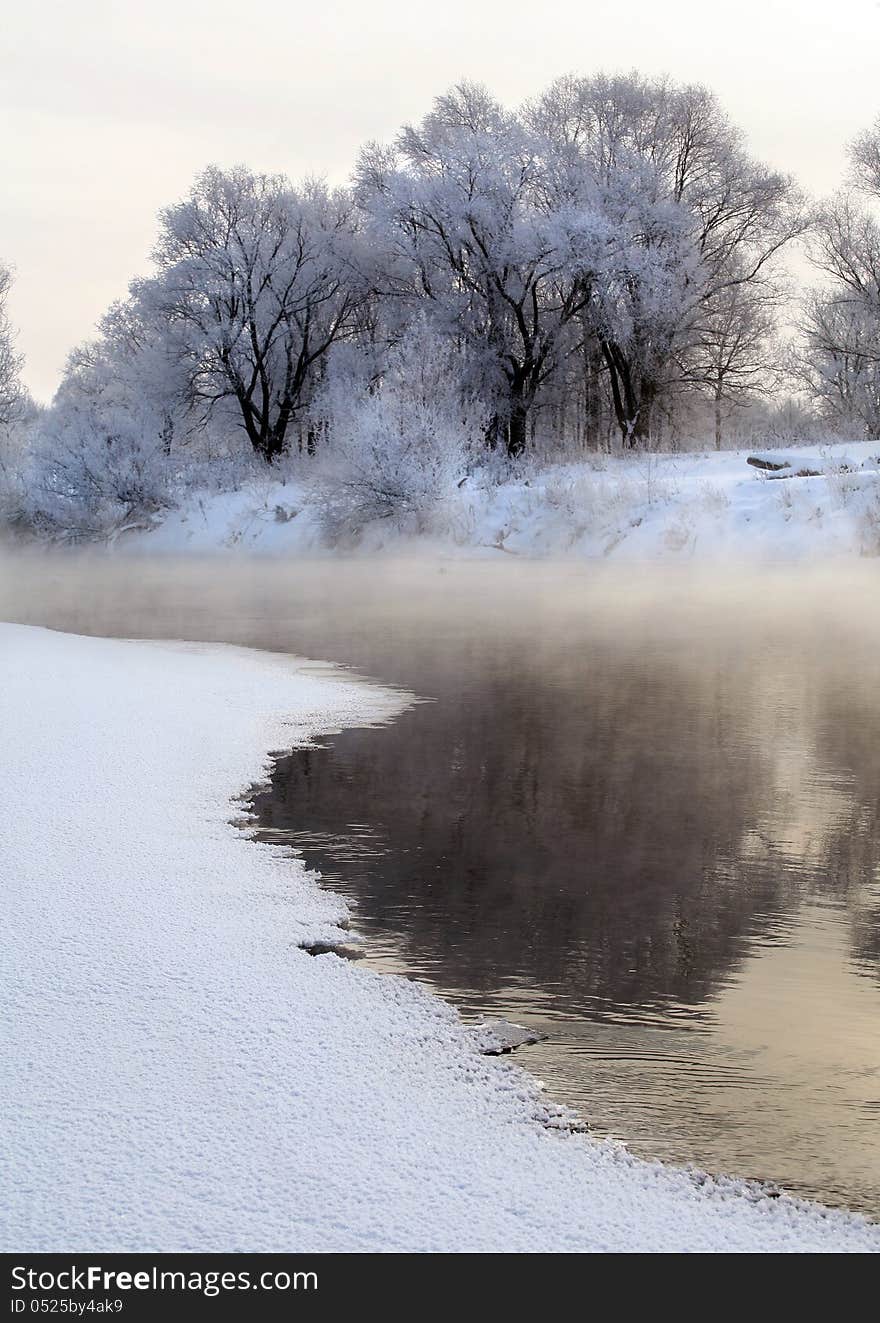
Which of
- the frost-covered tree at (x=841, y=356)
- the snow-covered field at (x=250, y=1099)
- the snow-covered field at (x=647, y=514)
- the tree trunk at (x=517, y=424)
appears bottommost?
the snow-covered field at (x=250, y=1099)

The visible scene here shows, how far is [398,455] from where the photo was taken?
26.7 m

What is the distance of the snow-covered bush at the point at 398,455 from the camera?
2672cm

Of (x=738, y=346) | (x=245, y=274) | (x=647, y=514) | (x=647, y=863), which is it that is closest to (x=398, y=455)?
(x=647, y=514)

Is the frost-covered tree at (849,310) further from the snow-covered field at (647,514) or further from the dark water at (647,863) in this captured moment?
the dark water at (647,863)

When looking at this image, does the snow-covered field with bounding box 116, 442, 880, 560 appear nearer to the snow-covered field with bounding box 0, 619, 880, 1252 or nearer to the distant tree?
the distant tree

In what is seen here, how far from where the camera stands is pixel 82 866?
532 cm

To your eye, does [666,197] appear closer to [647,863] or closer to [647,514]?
[647,514]

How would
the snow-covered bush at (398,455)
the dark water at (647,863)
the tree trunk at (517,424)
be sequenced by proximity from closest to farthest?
the dark water at (647,863), the snow-covered bush at (398,455), the tree trunk at (517,424)

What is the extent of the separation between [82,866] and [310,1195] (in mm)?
2752

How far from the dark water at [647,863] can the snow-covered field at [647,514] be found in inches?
310

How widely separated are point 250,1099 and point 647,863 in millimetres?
2839

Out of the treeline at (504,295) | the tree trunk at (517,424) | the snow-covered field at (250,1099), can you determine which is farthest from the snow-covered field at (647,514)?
the snow-covered field at (250,1099)

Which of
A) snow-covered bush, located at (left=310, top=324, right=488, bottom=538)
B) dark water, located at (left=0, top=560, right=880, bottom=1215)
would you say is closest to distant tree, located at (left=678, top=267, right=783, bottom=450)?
snow-covered bush, located at (left=310, top=324, right=488, bottom=538)

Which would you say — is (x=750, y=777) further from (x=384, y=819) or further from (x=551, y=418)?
(x=551, y=418)
